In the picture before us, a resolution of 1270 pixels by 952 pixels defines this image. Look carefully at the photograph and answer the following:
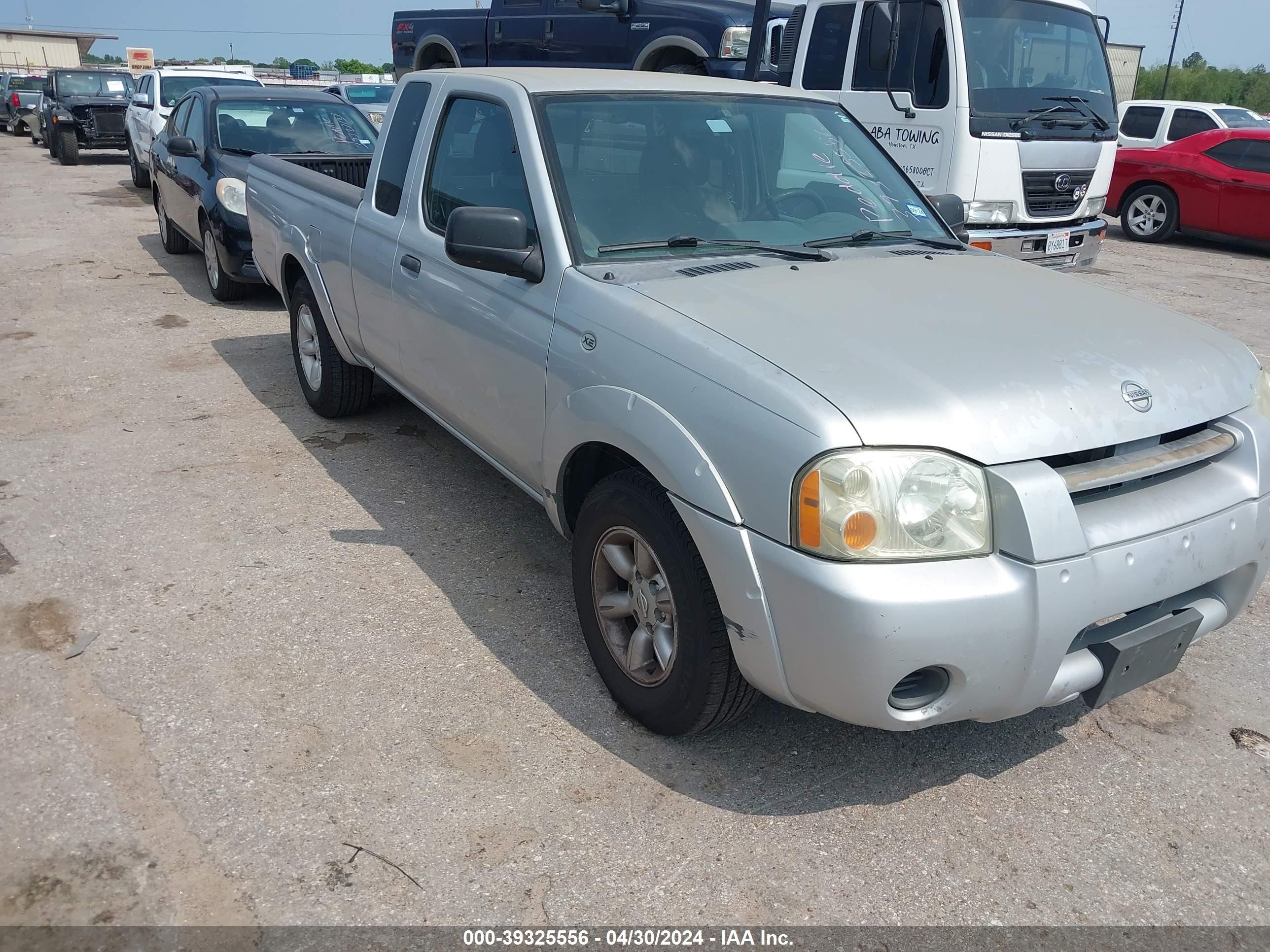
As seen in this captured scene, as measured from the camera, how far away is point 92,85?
22078 millimetres

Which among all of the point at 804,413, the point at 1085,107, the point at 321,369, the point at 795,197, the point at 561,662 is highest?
the point at 1085,107

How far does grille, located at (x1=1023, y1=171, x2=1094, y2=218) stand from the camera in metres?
8.13

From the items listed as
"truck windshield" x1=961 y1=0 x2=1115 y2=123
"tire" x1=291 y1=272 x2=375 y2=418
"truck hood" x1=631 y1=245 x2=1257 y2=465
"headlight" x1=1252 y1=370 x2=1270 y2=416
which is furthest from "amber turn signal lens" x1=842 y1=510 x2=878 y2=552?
"truck windshield" x1=961 y1=0 x2=1115 y2=123

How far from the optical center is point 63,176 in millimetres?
18250

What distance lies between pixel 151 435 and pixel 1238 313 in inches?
362

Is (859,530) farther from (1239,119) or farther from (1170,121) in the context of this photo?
(1239,119)

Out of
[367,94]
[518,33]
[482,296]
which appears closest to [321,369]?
[482,296]

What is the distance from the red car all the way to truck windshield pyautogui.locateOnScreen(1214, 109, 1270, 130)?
150 cm

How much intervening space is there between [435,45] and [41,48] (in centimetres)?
7811

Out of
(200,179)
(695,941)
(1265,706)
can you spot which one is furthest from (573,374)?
(200,179)

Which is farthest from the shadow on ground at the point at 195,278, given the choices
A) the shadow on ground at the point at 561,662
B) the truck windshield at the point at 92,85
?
the truck windshield at the point at 92,85

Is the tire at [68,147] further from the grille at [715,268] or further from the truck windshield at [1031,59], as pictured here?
the grille at [715,268]

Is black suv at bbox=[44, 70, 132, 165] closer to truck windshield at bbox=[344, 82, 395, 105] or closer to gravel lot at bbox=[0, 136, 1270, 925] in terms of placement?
truck windshield at bbox=[344, 82, 395, 105]

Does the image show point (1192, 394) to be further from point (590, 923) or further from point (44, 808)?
point (44, 808)
